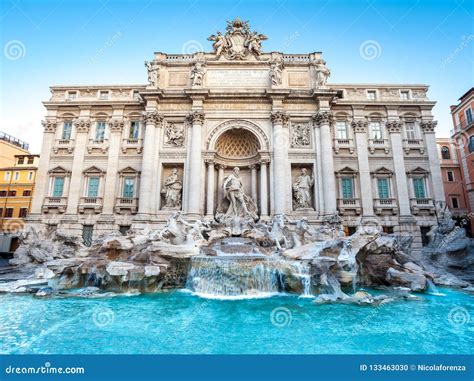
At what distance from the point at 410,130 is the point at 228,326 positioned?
20.1 m

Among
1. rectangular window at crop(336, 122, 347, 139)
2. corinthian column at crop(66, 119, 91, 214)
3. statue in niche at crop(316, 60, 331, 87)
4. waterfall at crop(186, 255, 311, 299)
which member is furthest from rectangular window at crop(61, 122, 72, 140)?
rectangular window at crop(336, 122, 347, 139)

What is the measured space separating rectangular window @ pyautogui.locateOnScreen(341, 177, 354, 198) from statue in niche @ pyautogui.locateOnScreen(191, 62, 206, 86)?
12.3 m

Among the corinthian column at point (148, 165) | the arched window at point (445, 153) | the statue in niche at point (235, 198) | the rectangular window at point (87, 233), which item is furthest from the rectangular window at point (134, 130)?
the arched window at point (445, 153)

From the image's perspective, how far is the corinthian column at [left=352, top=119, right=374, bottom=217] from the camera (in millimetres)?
17500

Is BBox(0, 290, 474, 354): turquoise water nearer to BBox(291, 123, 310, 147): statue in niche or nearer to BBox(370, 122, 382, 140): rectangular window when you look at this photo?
BBox(291, 123, 310, 147): statue in niche

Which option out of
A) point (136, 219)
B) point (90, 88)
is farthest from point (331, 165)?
point (90, 88)

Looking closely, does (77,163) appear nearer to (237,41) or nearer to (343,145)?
(237,41)

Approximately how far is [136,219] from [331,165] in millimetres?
13289

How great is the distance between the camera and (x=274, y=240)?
12.9 m

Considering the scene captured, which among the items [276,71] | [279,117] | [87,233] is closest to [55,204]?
[87,233]

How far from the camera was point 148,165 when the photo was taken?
57.5ft
